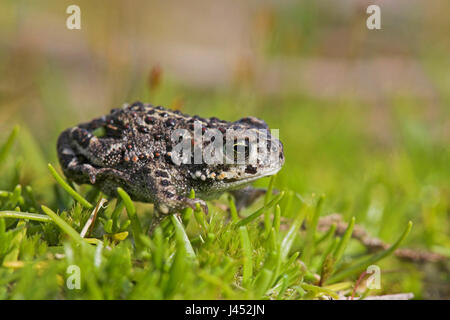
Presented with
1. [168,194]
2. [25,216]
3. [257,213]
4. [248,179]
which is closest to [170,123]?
[168,194]

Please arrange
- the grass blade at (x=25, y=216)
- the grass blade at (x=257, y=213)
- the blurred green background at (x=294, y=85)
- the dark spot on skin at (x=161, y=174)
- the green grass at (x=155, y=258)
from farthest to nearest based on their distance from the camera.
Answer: the blurred green background at (x=294, y=85) → the dark spot on skin at (x=161, y=174) → the grass blade at (x=257, y=213) → the grass blade at (x=25, y=216) → the green grass at (x=155, y=258)

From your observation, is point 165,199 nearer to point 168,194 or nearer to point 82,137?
point 168,194

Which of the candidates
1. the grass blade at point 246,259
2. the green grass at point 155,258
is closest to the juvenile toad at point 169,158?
the green grass at point 155,258

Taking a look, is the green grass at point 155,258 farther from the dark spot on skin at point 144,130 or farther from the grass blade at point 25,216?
the dark spot on skin at point 144,130

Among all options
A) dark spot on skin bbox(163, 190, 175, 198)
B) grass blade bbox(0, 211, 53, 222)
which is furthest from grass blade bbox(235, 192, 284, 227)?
grass blade bbox(0, 211, 53, 222)

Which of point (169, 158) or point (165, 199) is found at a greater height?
point (169, 158)

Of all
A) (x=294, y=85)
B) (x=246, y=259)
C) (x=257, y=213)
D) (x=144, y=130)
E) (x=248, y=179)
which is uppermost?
(x=294, y=85)

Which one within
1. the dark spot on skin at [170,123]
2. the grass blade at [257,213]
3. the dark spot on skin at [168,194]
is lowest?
the grass blade at [257,213]

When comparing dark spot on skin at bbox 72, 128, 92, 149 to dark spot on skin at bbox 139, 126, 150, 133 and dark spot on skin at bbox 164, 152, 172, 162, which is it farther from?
dark spot on skin at bbox 164, 152, 172, 162
